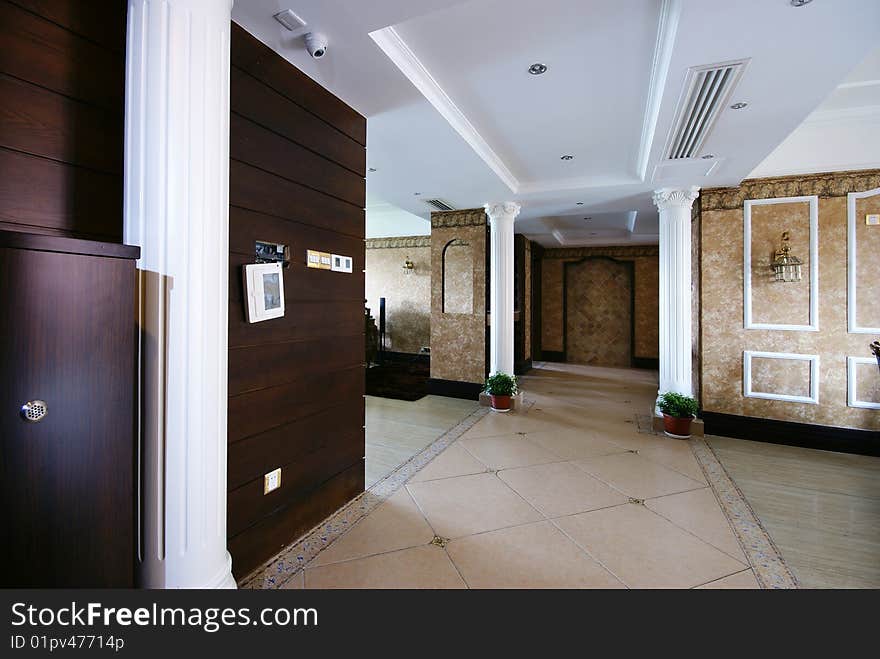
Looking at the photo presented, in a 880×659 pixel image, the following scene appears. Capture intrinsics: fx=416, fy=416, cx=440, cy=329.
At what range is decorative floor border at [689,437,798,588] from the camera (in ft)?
6.71

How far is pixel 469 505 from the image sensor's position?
2.79m

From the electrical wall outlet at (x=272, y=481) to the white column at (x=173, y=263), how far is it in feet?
2.32

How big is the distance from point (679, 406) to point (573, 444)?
1.22 meters

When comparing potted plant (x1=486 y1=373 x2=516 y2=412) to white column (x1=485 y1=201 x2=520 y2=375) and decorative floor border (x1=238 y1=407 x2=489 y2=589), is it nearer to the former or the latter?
white column (x1=485 y1=201 x2=520 y2=375)

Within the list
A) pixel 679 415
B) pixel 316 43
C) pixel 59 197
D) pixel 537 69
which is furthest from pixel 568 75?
pixel 679 415

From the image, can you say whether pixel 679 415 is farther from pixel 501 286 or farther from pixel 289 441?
pixel 289 441

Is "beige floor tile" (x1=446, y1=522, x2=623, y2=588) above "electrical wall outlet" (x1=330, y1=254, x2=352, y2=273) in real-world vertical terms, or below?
below

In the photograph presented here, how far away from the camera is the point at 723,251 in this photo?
445cm

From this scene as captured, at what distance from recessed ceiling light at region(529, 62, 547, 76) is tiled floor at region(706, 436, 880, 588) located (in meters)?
3.09

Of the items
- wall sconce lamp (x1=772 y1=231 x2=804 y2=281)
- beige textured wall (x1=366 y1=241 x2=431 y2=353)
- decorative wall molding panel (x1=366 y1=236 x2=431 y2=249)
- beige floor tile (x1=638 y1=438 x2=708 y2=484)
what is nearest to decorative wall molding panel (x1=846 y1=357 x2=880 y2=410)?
wall sconce lamp (x1=772 y1=231 x2=804 y2=281)

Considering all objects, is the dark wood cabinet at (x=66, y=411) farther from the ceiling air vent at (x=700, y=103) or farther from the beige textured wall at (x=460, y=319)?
the beige textured wall at (x=460, y=319)

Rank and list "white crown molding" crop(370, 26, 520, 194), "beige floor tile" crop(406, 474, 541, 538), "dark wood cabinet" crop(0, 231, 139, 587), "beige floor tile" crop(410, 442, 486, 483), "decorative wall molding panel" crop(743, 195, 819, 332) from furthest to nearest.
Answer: "decorative wall molding panel" crop(743, 195, 819, 332) → "beige floor tile" crop(410, 442, 486, 483) → "beige floor tile" crop(406, 474, 541, 538) → "white crown molding" crop(370, 26, 520, 194) → "dark wood cabinet" crop(0, 231, 139, 587)
